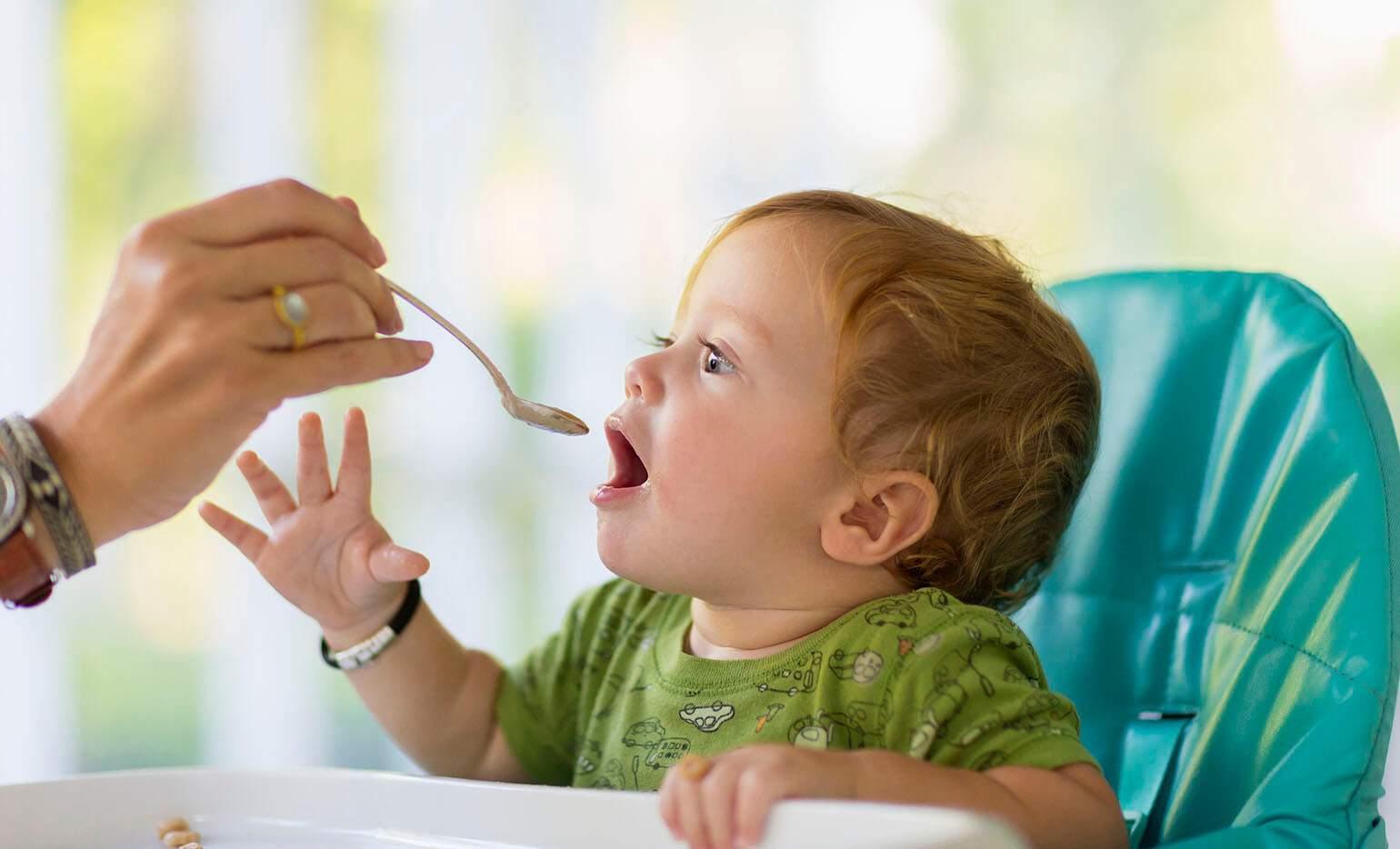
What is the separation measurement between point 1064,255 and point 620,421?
166cm

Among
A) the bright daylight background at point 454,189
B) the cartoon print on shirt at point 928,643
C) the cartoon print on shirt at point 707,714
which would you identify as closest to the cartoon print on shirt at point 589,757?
the cartoon print on shirt at point 707,714

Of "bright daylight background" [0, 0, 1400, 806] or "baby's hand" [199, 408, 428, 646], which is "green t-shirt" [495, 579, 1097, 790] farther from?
"bright daylight background" [0, 0, 1400, 806]

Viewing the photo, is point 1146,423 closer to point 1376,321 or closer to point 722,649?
point 722,649

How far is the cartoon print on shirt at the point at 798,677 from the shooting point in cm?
101

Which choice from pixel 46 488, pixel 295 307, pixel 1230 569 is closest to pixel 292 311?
pixel 295 307

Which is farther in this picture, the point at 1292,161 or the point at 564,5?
the point at 564,5

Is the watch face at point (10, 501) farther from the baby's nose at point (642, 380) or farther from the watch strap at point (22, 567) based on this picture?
the baby's nose at point (642, 380)

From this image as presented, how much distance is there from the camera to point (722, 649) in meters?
1.12

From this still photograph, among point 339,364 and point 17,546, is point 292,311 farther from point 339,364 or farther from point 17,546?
point 17,546

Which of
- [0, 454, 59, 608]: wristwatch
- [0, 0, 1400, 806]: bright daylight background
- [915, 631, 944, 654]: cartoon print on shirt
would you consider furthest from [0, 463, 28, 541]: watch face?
[0, 0, 1400, 806]: bright daylight background

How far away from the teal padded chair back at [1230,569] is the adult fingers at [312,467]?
0.61 metres

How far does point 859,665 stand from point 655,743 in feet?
0.62

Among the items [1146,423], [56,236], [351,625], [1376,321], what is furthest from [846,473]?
[56,236]

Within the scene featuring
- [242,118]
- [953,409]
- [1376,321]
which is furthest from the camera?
[242,118]
